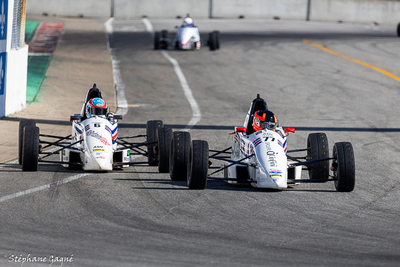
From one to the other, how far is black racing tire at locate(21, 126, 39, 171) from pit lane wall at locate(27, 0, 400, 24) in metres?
→ 37.7

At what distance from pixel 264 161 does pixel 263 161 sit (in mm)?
17

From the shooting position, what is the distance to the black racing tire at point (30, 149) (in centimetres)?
1140

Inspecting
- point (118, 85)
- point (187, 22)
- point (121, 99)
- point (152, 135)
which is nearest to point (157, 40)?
point (187, 22)

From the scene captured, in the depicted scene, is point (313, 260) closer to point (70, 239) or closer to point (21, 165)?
point (70, 239)

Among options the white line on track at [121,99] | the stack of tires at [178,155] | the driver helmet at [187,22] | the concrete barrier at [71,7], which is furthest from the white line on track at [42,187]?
the concrete barrier at [71,7]

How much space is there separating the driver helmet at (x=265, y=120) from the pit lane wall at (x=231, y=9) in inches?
1525

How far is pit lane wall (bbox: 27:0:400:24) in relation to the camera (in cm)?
4809

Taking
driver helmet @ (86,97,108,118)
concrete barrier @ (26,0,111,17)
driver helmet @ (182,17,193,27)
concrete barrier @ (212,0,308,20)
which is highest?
concrete barrier @ (212,0,308,20)

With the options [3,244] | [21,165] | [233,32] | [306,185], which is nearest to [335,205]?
[306,185]

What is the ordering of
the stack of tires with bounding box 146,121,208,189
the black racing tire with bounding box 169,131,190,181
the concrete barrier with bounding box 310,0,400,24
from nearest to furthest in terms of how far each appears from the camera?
the stack of tires with bounding box 146,121,208,189, the black racing tire with bounding box 169,131,190,181, the concrete barrier with bounding box 310,0,400,24

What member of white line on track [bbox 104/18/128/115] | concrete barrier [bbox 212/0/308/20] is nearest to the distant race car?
white line on track [bbox 104/18/128/115]

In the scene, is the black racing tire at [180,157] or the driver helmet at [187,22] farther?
the driver helmet at [187,22]

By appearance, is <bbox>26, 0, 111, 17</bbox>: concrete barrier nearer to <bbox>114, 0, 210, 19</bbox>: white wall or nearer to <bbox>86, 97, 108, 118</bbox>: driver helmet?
<bbox>114, 0, 210, 19</bbox>: white wall

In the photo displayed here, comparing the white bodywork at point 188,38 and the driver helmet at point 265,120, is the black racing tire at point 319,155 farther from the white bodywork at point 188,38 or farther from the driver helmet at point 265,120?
the white bodywork at point 188,38
